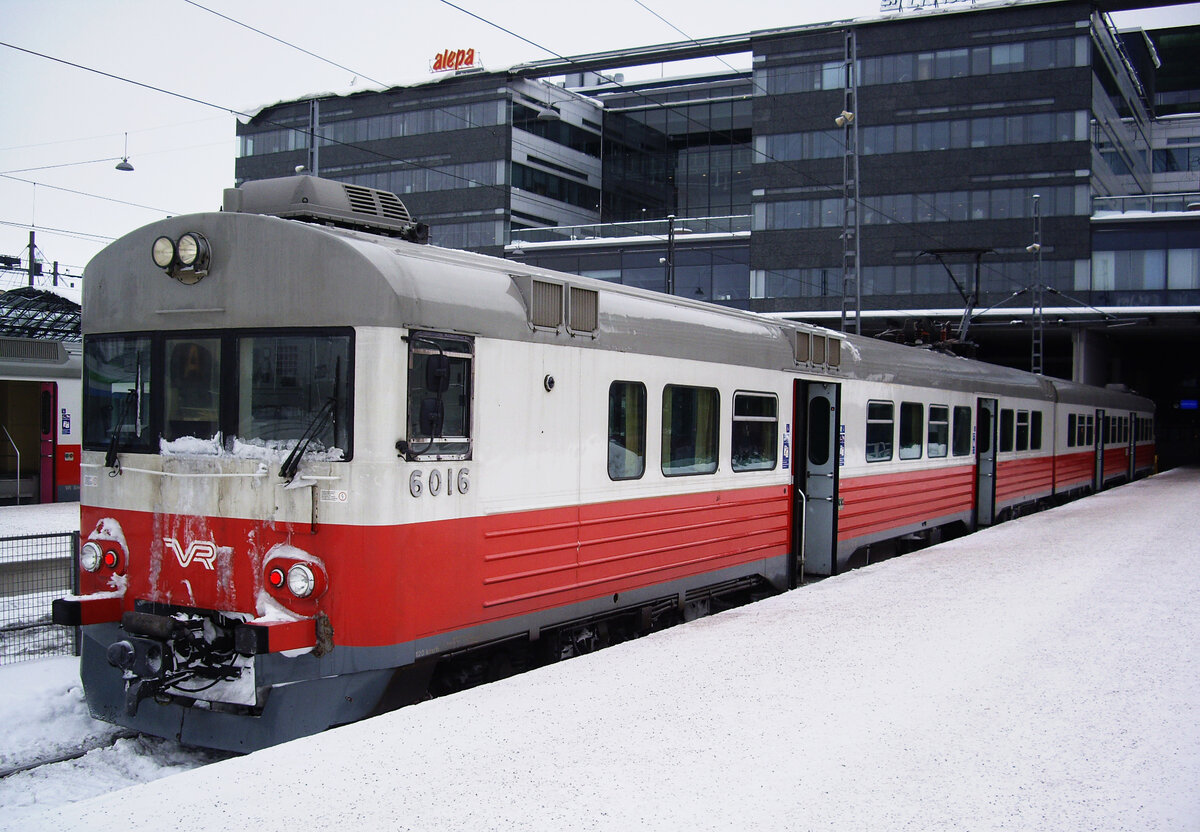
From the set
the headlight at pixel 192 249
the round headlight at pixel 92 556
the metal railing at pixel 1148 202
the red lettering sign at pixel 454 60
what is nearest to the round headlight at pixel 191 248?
the headlight at pixel 192 249

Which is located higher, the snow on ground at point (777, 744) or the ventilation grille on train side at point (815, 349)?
the ventilation grille on train side at point (815, 349)

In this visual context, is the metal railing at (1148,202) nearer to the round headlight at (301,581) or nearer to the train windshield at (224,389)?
the train windshield at (224,389)

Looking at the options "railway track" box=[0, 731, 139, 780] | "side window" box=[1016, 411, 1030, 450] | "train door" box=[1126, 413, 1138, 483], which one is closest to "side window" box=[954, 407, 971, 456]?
"side window" box=[1016, 411, 1030, 450]

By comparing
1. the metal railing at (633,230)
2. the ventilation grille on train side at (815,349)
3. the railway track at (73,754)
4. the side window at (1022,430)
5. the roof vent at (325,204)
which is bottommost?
the railway track at (73,754)

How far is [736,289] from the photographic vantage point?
5381 cm

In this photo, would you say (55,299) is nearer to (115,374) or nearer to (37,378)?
(37,378)

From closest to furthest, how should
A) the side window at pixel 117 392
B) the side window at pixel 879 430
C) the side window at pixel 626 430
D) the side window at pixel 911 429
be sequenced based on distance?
the side window at pixel 117 392, the side window at pixel 626 430, the side window at pixel 879 430, the side window at pixel 911 429

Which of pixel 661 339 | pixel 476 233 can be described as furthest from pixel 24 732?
pixel 476 233

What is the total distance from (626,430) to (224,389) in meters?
3.19

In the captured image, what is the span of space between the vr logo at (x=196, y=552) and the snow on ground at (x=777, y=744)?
1448 mm

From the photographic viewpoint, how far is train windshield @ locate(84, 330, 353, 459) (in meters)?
6.07

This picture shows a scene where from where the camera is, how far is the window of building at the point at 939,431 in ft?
49.2

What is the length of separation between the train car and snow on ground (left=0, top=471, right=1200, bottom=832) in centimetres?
1351

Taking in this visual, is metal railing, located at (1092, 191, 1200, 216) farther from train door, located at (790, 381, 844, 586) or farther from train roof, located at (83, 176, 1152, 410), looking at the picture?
train roof, located at (83, 176, 1152, 410)
